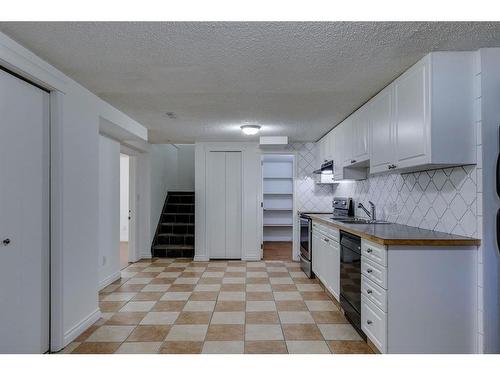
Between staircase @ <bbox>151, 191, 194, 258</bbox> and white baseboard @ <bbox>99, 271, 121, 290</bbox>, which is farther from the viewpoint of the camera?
staircase @ <bbox>151, 191, 194, 258</bbox>

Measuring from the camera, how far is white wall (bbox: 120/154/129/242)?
8.31 m

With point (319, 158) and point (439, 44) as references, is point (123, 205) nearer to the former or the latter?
point (319, 158)

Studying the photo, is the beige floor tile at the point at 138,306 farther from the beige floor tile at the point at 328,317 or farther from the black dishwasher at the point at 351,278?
the black dishwasher at the point at 351,278

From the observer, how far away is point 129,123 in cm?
407

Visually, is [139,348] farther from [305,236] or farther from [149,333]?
[305,236]

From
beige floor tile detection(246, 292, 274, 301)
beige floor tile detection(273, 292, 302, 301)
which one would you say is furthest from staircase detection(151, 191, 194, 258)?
beige floor tile detection(273, 292, 302, 301)

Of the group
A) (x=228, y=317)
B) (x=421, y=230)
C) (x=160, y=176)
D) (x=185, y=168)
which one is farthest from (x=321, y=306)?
(x=185, y=168)

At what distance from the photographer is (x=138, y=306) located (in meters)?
3.52

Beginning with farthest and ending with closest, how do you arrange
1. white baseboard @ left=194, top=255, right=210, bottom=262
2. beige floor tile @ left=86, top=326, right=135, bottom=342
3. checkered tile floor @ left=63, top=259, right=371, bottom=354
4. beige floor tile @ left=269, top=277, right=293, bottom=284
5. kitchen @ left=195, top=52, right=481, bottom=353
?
white baseboard @ left=194, top=255, right=210, bottom=262, beige floor tile @ left=269, top=277, right=293, bottom=284, beige floor tile @ left=86, top=326, right=135, bottom=342, checkered tile floor @ left=63, top=259, right=371, bottom=354, kitchen @ left=195, top=52, right=481, bottom=353

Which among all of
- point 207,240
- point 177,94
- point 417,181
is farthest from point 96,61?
point 207,240

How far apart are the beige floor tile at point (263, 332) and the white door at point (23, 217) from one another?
1.60 m

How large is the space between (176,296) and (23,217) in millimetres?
2073

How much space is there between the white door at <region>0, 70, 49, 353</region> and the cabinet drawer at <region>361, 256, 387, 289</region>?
98.2 inches

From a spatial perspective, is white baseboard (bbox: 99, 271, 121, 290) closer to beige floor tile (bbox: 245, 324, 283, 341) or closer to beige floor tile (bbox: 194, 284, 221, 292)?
beige floor tile (bbox: 194, 284, 221, 292)
